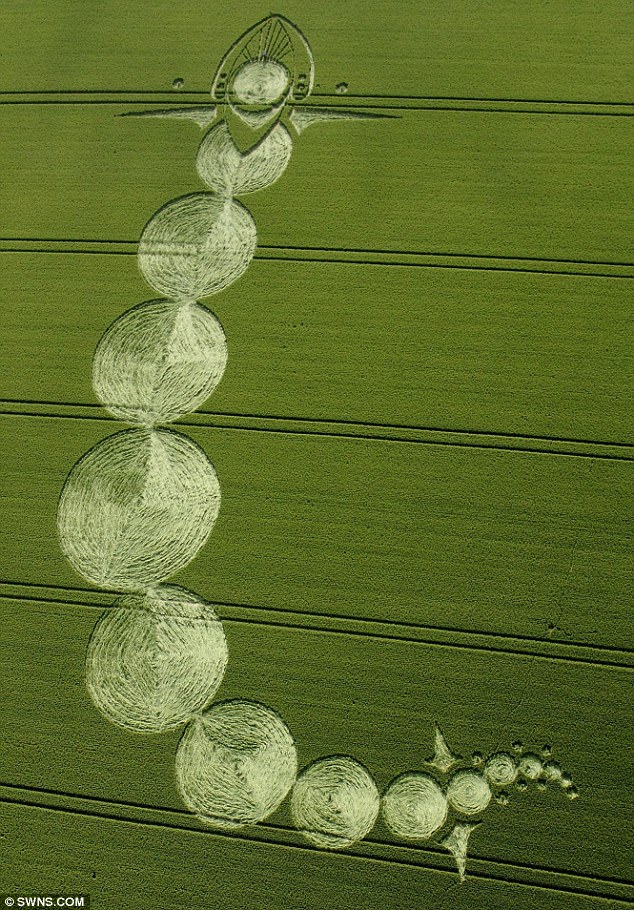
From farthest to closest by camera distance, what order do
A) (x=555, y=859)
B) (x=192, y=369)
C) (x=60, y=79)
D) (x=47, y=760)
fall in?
(x=60, y=79), (x=192, y=369), (x=47, y=760), (x=555, y=859)

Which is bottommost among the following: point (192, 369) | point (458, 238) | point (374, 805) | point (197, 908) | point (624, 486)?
point (197, 908)

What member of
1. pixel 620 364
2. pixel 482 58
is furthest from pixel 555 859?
pixel 482 58

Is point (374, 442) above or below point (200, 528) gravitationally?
above

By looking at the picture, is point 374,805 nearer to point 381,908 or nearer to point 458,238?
point 381,908

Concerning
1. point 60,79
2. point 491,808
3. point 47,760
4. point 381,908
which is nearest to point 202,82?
point 60,79

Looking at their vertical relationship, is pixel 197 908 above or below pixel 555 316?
below

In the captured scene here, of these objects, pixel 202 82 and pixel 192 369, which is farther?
pixel 202 82

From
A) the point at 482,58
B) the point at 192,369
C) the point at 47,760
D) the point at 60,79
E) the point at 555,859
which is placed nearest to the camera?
the point at 555,859
